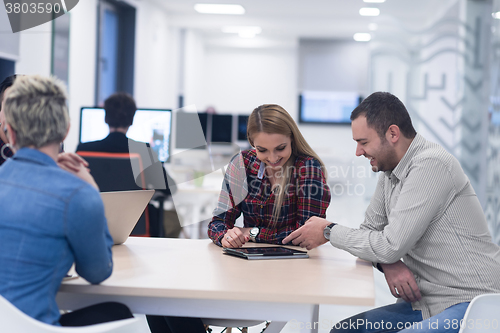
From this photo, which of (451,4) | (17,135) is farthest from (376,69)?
(17,135)

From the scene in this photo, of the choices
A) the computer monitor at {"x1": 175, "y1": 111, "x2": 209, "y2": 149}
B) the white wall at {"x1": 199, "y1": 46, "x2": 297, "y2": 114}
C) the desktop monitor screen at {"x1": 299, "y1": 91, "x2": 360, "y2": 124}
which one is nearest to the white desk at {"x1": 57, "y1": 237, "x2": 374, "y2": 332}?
the computer monitor at {"x1": 175, "y1": 111, "x2": 209, "y2": 149}

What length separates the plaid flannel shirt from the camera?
6.22 feet

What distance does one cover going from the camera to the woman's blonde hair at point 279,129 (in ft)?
6.31

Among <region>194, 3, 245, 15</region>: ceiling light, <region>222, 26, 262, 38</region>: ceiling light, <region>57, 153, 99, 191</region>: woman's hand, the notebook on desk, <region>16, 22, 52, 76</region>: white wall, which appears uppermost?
<region>222, 26, 262, 38</region>: ceiling light

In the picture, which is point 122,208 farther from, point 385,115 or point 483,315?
point 483,315

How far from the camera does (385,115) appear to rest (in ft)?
5.21

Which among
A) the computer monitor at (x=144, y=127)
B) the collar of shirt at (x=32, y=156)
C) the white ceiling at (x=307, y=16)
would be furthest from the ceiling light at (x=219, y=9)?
the collar of shirt at (x=32, y=156)

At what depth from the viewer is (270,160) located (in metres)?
1.93

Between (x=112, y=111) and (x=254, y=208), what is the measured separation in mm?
1517

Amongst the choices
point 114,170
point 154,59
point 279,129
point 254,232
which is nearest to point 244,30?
point 154,59

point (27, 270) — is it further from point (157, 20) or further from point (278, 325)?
point (157, 20)

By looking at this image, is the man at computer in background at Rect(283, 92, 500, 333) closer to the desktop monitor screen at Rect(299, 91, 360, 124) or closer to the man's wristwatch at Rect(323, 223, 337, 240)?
the man's wristwatch at Rect(323, 223, 337, 240)

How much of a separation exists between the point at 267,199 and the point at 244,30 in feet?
24.9

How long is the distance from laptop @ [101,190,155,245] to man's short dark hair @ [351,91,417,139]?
0.80m
